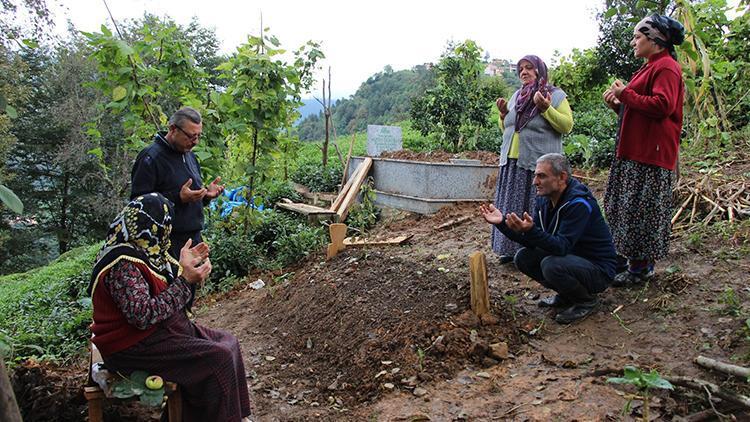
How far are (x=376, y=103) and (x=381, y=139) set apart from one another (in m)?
15.9

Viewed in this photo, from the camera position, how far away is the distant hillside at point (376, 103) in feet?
76.6

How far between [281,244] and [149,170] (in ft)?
10.6

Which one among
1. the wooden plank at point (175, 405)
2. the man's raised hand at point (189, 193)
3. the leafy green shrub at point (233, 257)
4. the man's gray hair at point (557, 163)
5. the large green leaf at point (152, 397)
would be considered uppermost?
the man's gray hair at point (557, 163)

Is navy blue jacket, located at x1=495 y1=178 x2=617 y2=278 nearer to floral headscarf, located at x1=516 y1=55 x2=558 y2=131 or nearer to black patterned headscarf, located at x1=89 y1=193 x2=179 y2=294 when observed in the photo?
floral headscarf, located at x1=516 y1=55 x2=558 y2=131

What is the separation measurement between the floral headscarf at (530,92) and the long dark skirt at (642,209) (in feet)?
2.81

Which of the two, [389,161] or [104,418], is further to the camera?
[389,161]

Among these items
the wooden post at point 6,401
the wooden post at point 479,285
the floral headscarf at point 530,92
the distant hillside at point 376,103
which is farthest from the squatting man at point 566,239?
the distant hillside at point 376,103

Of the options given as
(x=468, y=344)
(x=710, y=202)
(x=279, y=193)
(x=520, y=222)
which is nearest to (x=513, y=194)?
(x=520, y=222)

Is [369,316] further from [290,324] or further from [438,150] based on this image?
[438,150]

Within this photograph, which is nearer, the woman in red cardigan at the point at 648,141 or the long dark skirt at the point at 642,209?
the woman in red cardigan at the point at 648,141

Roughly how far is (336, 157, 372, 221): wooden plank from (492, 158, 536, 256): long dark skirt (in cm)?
358

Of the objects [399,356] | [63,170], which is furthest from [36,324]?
[63,170]

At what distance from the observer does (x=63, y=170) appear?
22.4 metres

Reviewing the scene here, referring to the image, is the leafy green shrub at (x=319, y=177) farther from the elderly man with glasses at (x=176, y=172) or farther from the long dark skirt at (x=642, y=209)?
the long dark skirt at (x=642, y=209)
